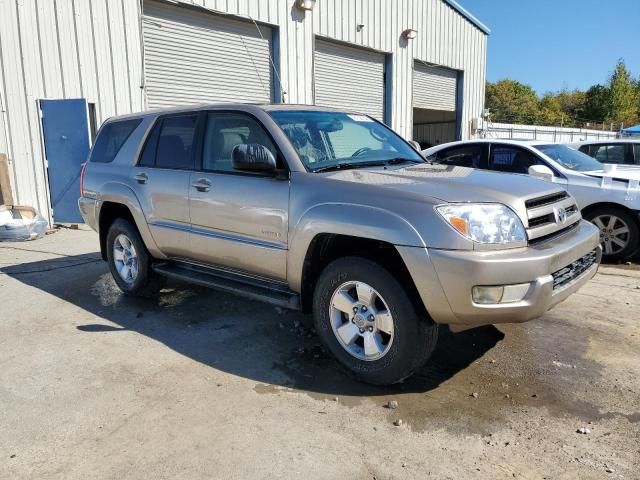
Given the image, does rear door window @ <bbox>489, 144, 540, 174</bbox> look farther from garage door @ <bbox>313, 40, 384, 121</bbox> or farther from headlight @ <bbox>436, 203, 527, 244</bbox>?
garage door @ <bbox>313, 40, 384, 121</bbox>

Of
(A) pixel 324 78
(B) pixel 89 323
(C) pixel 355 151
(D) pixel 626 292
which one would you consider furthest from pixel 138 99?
(D) pixel 626 292

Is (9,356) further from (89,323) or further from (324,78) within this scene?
(324,78)

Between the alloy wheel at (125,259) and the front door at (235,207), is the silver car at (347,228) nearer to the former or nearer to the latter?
the front door at (235,207)

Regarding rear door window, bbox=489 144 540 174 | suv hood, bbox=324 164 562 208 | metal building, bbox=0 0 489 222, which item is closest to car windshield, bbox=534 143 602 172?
rear door window, bbox=489 144 540 174

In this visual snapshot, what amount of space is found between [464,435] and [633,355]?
1835 millimetres

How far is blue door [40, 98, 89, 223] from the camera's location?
9.21 m

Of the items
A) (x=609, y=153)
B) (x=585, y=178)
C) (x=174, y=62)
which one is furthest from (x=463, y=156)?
(x=174, y=62)

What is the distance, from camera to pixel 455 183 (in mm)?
3430

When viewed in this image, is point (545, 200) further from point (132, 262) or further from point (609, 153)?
point (609, 153)

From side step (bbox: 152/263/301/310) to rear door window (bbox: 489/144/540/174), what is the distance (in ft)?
15.8

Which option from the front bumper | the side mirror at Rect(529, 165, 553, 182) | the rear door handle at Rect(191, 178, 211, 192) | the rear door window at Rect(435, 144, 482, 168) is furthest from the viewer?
the rear door window at Rect(435, 144, 482, 168)

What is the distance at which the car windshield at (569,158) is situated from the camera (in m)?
7.35

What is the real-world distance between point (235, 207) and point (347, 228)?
1104 millimetres

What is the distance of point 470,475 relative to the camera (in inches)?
99.4
